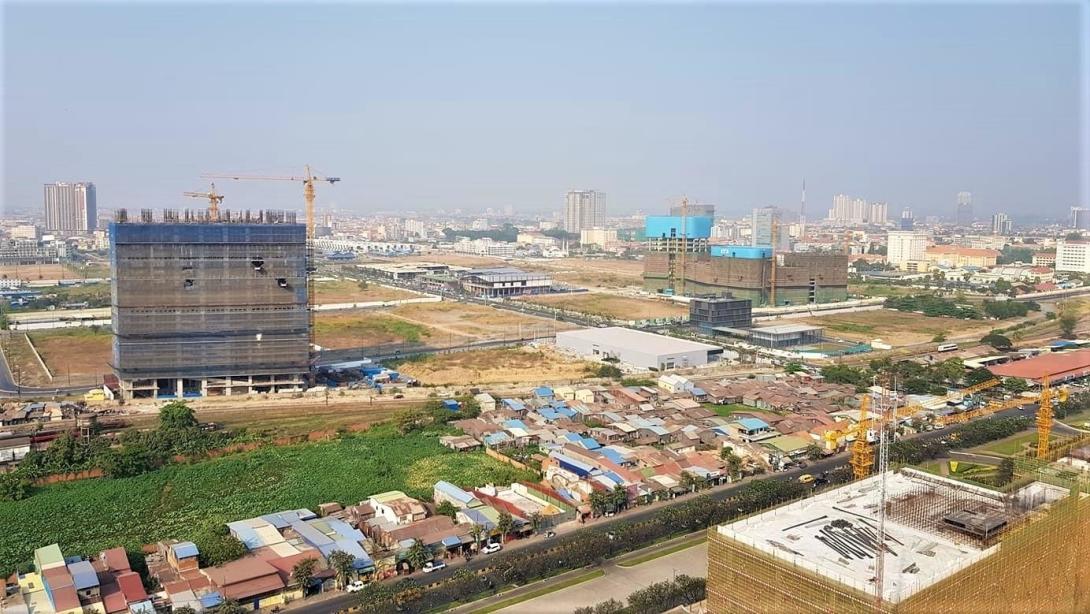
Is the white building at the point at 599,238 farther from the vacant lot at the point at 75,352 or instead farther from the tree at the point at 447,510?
the tree at the point at 447,510

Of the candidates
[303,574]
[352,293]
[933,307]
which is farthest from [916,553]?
[352,293]

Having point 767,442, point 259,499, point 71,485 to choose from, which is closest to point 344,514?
point 259,499

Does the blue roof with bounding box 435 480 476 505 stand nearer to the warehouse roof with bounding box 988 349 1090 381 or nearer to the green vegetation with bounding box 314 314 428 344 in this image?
the green vegetation with bounding box 314 314 428 344

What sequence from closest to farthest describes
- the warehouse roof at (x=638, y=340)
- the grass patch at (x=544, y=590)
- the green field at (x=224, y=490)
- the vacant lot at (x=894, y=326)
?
the grass patch at (x=544, y=590) → the green field at (x=224, y=490) → the warehouse roof at (x=638, y=340) → the vacant lot at (x=894, y=326)

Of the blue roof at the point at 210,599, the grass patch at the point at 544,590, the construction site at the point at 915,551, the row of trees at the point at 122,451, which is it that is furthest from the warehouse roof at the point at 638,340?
the blue roof at the point at 210,599

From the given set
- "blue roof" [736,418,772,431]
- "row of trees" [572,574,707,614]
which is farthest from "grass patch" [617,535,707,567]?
"blue roof" [736,418,772,431]

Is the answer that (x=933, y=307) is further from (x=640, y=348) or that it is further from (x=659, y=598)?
(x=659, y=598)

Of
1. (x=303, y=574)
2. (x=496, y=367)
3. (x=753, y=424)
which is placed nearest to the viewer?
(x=303, y=574)
